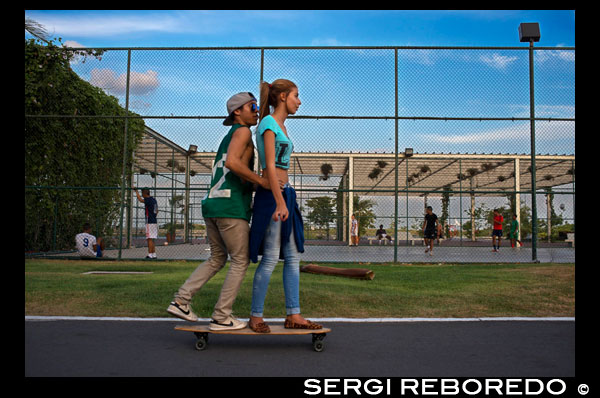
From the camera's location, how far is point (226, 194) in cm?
335

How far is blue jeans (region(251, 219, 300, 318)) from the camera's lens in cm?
337

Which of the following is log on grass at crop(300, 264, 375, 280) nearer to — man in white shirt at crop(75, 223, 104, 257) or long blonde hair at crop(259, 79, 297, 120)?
long blonde hair at crop(259, 79, 297, 120)

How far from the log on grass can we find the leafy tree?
186 inches

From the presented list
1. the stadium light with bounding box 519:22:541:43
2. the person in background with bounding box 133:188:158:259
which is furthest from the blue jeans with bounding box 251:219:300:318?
the stadium light with bounding box 519:22:541:43

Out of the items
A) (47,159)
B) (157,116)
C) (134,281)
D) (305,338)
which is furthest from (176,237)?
(305,338)

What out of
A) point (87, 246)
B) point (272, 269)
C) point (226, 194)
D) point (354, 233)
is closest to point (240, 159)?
point (226, 194)

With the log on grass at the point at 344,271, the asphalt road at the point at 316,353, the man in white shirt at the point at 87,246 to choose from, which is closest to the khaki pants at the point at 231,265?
the asphalt road at the point at 316,353

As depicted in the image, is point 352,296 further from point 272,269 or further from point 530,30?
point 530,30

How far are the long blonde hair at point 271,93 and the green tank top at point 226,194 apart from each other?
11.3 inches

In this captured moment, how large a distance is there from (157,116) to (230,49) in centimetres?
205

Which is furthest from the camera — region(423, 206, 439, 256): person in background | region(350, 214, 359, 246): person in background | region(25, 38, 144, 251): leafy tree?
region(350, 214, 359, 246): person in background
